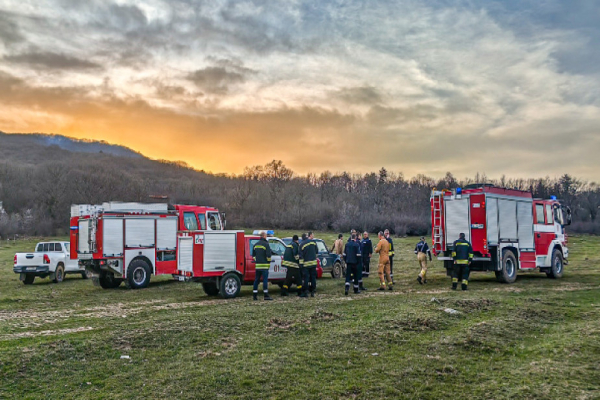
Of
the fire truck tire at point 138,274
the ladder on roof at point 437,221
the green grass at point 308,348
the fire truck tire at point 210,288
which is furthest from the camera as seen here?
the fire truck tire at point 138,274

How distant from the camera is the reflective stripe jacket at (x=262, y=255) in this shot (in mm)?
15430

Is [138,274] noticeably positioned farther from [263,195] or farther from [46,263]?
[263,195]

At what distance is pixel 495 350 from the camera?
9.07 metres

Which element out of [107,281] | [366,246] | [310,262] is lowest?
[107,281]

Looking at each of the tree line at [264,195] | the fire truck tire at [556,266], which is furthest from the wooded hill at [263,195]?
the fire truck tire at [556,266]

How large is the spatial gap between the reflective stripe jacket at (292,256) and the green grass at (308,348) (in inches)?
48.4

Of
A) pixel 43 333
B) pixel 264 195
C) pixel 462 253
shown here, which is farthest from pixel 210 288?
pixel 264 195

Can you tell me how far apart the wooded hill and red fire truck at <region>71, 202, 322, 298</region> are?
50.8 m

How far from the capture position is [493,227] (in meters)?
19.0

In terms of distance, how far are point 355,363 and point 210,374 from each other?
2257 millimetres

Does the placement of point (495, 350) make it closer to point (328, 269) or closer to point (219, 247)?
point (219, 247)

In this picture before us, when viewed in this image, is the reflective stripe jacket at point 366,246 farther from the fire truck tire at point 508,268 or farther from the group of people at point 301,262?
the fire truck tire at point 508,268

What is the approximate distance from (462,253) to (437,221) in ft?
8.33

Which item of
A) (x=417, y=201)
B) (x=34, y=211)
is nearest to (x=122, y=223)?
(x=34, y=211)
